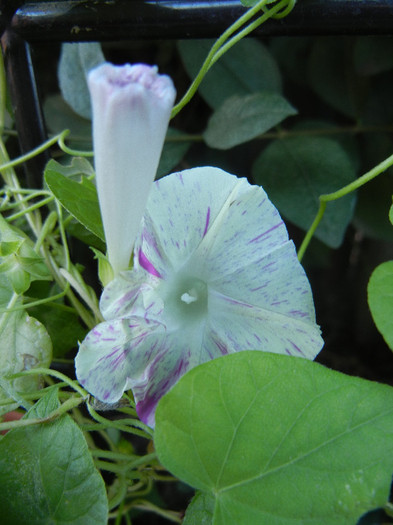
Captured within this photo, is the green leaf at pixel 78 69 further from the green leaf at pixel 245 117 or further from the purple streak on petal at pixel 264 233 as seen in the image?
the purple streak on petal at pixel 264 233

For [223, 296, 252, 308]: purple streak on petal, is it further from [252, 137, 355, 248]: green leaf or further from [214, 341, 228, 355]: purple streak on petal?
[252, 137, 355, 248]: green leaf

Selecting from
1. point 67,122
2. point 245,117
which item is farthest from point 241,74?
point 67,122

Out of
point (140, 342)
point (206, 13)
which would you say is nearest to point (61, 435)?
point (140, 342)

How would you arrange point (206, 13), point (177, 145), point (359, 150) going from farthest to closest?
point (359, 150) → point (177, 145) → point (206, 13)

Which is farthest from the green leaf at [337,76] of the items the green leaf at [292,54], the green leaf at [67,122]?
the green leaf at [67,122]

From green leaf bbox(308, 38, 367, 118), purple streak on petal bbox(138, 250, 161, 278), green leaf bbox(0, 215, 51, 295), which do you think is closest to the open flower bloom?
purple streak on petal bbox(138, 250, 161, 278)

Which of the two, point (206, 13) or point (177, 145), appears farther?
point (177, 145)

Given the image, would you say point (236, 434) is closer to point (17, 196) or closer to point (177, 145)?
point (17, 196)
